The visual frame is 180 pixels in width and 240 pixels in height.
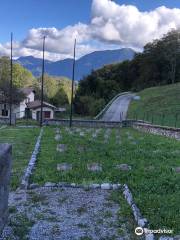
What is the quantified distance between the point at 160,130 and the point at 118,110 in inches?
Result: 957

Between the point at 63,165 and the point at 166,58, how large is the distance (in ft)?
201

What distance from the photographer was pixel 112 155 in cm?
1378

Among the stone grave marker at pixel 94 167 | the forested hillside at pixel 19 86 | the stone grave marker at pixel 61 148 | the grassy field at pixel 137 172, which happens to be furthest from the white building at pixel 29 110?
the stone grave marker at pixel 94 167

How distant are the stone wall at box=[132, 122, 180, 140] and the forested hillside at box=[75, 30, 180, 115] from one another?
34.0m

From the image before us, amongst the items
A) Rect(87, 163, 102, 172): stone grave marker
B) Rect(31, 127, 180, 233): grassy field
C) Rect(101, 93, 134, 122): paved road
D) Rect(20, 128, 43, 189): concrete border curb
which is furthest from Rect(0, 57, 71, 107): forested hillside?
Rect(87, 163, 102, 172): stone grave marker

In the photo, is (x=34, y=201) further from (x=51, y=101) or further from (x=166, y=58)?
(x=166, y=58)

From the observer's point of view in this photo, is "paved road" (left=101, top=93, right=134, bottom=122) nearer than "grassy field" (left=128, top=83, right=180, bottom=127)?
Yes

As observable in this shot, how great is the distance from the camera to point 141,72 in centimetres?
7556

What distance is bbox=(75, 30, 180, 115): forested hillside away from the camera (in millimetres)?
68562

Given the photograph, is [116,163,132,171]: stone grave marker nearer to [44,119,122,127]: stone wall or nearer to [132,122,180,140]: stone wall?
[132,122,180,140]: stone wall

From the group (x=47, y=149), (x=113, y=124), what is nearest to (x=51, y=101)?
(x=113, y=124)

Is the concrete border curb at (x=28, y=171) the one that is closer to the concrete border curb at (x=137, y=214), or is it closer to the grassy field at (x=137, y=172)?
the grassy field at (x=137, y=172)

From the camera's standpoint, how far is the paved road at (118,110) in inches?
1628

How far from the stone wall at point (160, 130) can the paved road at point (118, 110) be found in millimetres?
8143
